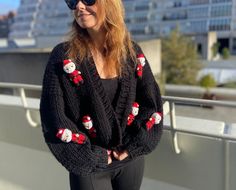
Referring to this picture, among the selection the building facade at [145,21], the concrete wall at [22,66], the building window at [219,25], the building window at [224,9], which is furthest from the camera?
the building facade at [145,21]

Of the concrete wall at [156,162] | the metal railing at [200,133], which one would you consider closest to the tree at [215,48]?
the concrete wall at [156,162]

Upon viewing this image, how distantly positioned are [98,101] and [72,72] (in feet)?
0.55

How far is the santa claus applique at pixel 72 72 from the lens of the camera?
141cm

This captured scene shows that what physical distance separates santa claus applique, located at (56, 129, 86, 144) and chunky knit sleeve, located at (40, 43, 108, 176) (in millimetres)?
16

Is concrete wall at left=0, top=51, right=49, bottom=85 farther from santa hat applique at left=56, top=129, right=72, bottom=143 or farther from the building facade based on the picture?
the building facade

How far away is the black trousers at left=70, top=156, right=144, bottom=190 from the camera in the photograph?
149 cm

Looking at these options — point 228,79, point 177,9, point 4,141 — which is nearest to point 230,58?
point 177,9

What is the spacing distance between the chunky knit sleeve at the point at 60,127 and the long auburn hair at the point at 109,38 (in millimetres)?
103

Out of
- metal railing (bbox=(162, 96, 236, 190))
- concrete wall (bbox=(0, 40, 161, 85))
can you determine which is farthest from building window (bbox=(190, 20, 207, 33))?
metal railing (bbox=(162, 96, 236, 190))

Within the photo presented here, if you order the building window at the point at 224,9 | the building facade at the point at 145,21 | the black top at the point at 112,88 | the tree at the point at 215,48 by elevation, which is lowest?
the tree at the point at 215,48

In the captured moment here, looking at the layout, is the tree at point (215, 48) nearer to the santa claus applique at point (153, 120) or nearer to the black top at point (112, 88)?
the santa claus applique at point (153, 120)

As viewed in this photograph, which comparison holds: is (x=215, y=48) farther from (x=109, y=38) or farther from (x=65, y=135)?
(x=65, y=135)

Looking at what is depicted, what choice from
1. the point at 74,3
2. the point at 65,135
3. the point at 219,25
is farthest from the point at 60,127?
the point at 219,25

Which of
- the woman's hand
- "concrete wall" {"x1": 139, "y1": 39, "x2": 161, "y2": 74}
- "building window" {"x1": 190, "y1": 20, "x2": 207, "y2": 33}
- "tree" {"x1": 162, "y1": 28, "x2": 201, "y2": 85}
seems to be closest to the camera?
the woman's hand
